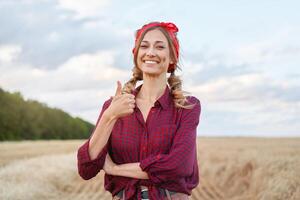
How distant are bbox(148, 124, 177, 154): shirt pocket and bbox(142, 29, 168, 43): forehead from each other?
2.03ft

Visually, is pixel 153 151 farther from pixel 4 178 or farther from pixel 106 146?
pixel 4 178

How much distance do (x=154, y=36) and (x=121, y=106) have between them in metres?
0.58

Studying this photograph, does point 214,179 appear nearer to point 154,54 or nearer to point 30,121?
point 154,54

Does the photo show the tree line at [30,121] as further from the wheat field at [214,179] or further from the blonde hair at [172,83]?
the blonde hair at [172,83]

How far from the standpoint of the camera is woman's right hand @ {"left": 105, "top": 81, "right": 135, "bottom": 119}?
148 inches

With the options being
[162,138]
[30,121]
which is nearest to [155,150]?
[162,138]

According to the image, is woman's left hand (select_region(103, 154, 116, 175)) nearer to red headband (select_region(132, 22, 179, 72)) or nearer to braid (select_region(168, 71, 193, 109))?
braid (select_region(168, 71, 193, 109))

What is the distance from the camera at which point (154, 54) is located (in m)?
3.87

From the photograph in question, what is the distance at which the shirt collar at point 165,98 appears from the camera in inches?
155

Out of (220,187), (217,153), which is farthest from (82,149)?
(217,153)

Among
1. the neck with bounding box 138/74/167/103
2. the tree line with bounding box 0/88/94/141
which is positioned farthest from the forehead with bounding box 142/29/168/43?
the tree line with bounding box 0/88/94/141

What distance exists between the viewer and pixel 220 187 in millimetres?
10789

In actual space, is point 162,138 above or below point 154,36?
below

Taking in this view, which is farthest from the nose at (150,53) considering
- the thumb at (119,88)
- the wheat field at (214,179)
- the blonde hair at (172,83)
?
the wheat field at (214,179)
